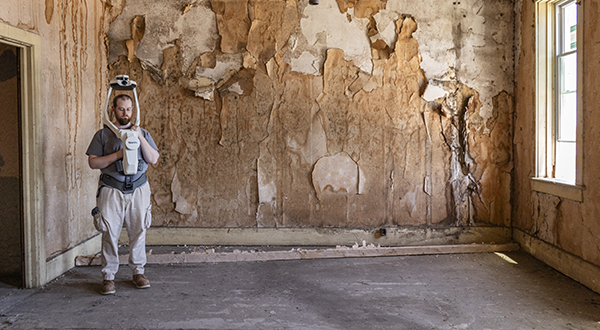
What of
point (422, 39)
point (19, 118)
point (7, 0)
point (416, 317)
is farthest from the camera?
point (422, 39)

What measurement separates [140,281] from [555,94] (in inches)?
166

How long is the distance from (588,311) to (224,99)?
3.79 meters

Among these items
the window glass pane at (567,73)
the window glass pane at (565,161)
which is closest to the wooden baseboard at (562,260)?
the window glass pane at (565,161)

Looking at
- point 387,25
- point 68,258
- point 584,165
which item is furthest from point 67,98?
point 584,165

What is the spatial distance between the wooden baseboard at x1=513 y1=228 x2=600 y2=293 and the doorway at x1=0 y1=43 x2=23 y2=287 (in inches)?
181

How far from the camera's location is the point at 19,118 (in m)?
3.11

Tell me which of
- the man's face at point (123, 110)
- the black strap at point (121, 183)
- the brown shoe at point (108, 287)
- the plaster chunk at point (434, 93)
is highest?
the plaster chunk at point (434, 93)

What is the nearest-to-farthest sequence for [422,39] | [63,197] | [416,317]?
[416,317] → [63,197] → [422,39]

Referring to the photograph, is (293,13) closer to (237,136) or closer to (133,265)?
(237,136)

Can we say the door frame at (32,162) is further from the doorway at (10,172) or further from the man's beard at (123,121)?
the man's beard at (123,121)

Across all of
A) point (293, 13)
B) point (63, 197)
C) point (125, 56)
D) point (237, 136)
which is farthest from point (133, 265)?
point (293, 13)

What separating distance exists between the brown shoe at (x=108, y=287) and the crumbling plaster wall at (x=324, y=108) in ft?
4.73

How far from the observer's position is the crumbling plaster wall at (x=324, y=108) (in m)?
4.42

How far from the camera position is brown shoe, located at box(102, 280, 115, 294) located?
305cm
